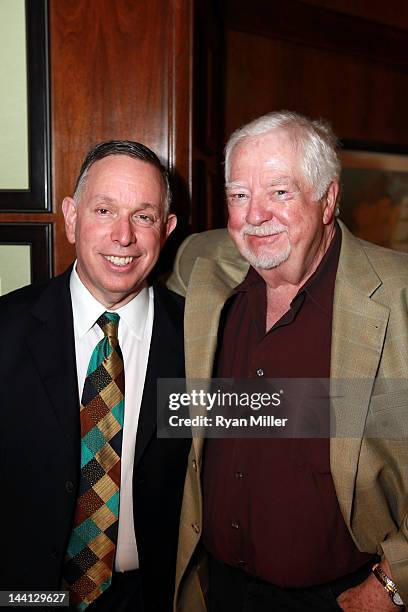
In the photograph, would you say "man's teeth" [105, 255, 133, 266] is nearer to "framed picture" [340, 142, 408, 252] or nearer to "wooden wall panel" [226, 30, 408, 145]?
"wooden wall panel" [226, 30, 408, 145]

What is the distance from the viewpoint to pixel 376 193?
Answer: 167 inches

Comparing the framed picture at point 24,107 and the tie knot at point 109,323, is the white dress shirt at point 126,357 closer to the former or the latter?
the tie knot at point 109,323

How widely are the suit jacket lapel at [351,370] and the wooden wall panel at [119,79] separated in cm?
88

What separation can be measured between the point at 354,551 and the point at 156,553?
58 cm

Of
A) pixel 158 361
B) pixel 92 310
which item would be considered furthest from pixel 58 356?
pixel 158 361

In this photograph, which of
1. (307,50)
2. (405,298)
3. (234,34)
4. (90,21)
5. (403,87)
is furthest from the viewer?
(403,87)

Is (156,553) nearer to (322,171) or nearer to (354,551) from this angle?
(354,551)

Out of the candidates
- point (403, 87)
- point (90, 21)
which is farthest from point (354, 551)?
point (403, 87)

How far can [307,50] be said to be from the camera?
3838 millimetres

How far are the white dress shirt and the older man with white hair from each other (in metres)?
0.15

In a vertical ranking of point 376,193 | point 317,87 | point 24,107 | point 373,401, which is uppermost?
point 317,87

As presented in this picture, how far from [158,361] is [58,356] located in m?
0.30

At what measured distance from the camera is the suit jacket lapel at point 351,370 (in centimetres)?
158

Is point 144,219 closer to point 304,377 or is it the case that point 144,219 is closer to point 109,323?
point 109,323
